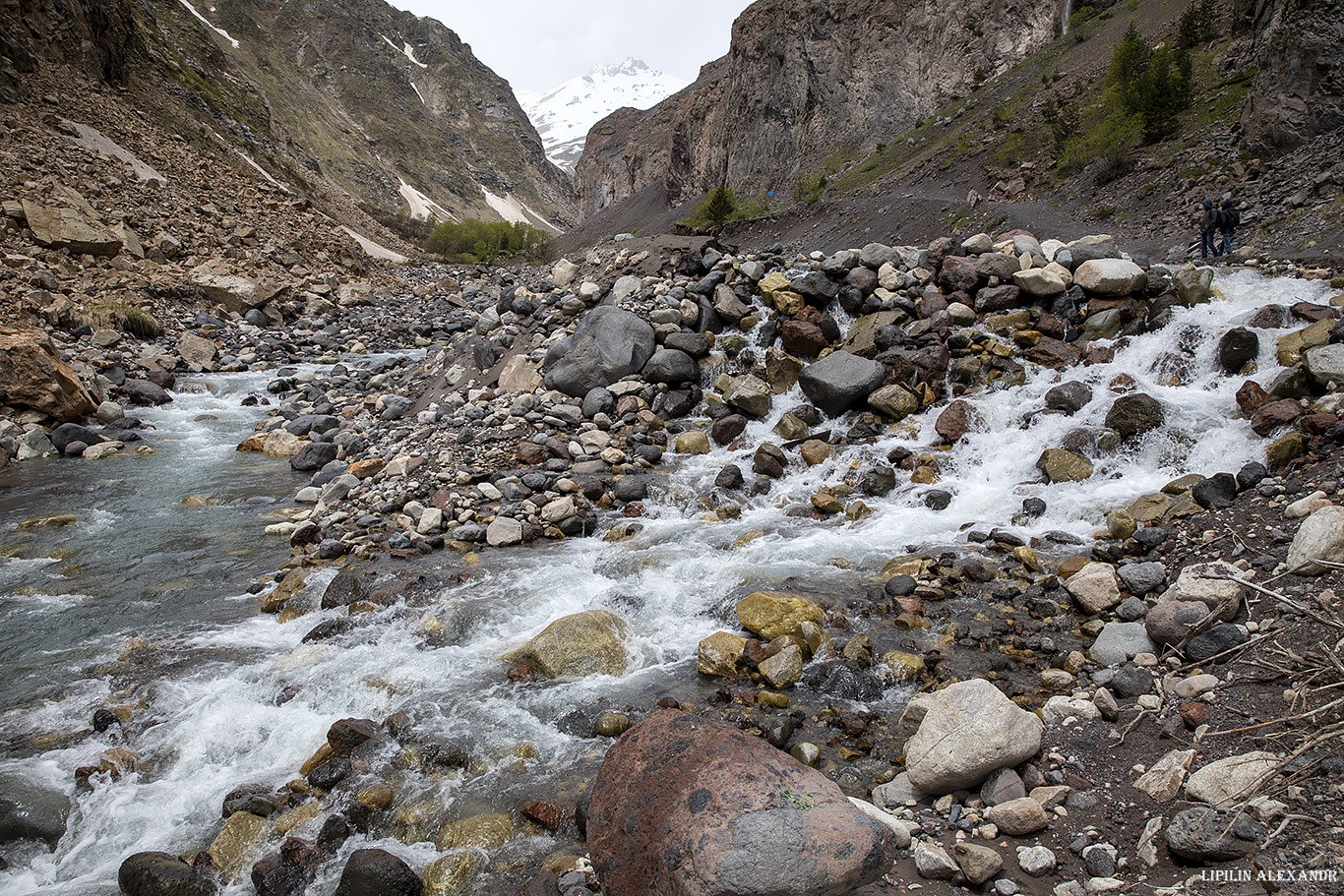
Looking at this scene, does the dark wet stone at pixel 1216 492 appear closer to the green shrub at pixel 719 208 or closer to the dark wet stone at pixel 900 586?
the dark wet stone at pixel 900 586

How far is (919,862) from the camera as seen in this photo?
3068 millimetres

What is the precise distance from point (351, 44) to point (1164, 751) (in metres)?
154

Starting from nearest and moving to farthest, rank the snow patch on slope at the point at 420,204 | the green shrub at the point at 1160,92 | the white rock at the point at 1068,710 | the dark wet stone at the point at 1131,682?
the white rock at the point at 1068,710
the dark wet stone at the point at 1131,682
the green shrub at the point at 1160,92
the snow patch on slope at the point at 420,204

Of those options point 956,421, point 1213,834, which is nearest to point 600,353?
point 956,421

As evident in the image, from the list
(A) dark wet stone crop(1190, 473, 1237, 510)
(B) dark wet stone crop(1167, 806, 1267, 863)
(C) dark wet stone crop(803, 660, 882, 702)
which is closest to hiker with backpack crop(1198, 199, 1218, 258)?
(A) dark wet stone crop(1190, 473, 1237, 510)

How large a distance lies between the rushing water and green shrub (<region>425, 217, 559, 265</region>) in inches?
2151

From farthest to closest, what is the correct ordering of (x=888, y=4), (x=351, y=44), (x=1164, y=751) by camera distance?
(x=351, y=44)
(x=888, y=4)
(x=1164, y=751)

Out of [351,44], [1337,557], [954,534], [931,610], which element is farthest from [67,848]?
[351,44]

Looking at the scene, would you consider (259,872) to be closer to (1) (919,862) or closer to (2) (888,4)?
(1) (919,862)

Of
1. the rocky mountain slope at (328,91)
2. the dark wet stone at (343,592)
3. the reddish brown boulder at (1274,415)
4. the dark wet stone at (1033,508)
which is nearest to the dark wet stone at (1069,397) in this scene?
the reddish brown boulder at (1274,415)

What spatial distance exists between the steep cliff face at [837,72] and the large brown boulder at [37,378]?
46.4 m

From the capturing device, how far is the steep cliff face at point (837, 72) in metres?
43.1

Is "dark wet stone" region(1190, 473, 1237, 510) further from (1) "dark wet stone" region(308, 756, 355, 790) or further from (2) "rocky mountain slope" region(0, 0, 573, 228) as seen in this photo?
(2) "rocky mountain slope" region(0, 0, 573, 228)

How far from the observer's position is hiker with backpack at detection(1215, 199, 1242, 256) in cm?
1348
